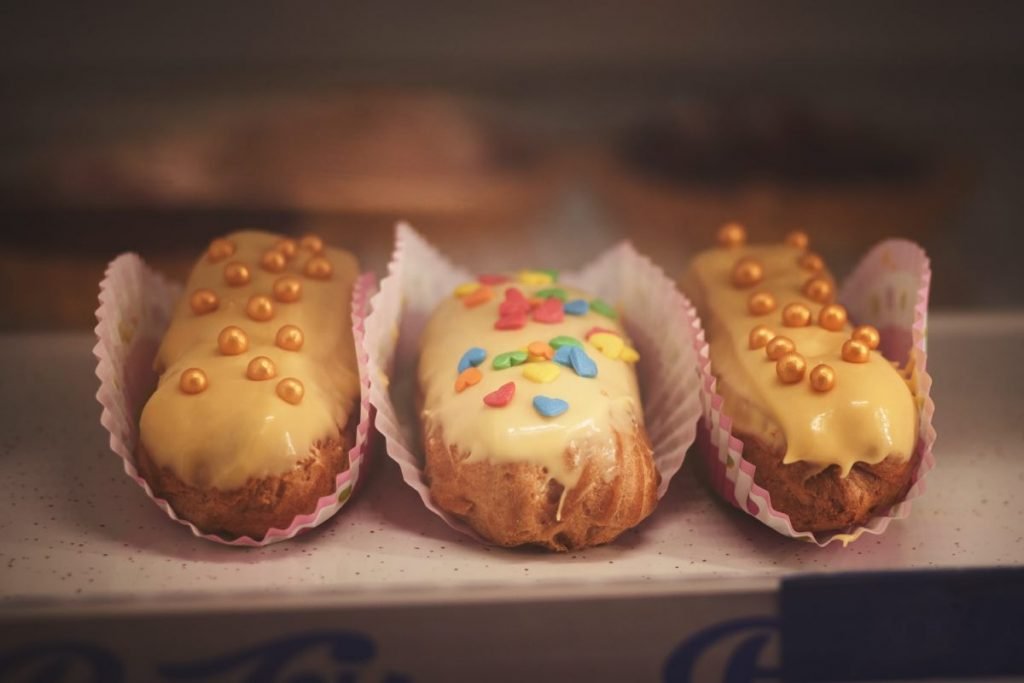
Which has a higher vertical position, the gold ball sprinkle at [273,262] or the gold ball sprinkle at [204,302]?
the gold ball sprinkle at [273,262]

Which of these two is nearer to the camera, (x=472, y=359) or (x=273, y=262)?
(x=472, y=359)

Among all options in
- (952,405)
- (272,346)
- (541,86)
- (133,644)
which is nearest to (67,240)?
(272,346)

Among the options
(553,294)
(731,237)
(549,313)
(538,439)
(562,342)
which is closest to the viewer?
(538,439)

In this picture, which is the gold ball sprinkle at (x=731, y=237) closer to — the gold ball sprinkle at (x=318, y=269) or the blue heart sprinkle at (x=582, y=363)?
the blue heart sprinkle at (x=582, y=363)

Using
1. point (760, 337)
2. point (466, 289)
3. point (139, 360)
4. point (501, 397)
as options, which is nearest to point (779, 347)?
point (760, 337)

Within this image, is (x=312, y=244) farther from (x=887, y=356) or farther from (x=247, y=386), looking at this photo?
(x=887, y=356)

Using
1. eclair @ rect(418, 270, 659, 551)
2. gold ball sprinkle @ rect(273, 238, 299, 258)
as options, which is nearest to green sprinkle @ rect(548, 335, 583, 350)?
eclair @ rect(418, 270, 659, 551)

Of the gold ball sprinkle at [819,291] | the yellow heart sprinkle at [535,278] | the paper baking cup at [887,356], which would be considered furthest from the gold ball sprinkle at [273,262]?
the gold ball sprinkle at [819,291]
